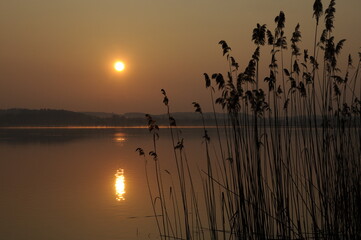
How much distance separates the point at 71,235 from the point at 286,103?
12.1 ft

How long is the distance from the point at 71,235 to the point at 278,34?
4.08 meters

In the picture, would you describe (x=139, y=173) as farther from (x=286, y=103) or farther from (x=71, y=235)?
(x=286, y=103)

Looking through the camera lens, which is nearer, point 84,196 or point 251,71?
point 251,71

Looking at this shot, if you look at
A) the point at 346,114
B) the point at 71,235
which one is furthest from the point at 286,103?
the point at 71,235

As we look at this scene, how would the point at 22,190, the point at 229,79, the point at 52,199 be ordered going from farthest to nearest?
1. the point at 22,190
2. the point at 52,199
3. the point at 229,79

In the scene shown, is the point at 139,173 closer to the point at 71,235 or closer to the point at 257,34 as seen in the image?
the point at 71,235

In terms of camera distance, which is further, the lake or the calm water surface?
the calm water surface

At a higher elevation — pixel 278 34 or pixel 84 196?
pixel 278 34

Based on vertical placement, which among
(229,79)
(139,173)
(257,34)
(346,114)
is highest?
(257,34)

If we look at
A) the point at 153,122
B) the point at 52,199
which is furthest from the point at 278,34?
the point at 52,199

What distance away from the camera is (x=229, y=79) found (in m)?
3.63

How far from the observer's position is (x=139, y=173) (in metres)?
12.5

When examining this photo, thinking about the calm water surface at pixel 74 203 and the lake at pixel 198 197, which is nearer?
the lake at pixel 198 197

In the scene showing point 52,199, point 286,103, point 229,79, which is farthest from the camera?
point 52,199
